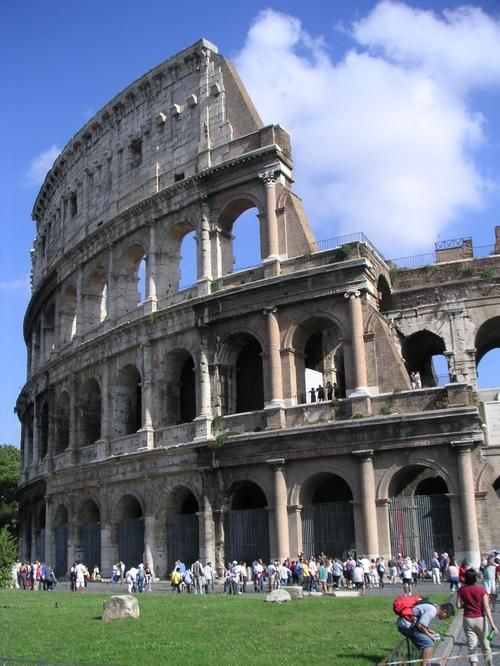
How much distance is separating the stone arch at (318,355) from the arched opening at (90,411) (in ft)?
30.3

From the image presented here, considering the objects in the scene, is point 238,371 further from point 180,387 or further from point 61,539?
point 61,539

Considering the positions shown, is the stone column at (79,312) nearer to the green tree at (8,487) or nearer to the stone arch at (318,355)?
the stone arch at (318,355)

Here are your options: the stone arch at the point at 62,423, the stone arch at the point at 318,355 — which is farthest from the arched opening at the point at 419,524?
the stone arch at the point at 62,423

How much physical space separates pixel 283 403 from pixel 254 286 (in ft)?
12.3

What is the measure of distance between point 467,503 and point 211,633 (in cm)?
1044

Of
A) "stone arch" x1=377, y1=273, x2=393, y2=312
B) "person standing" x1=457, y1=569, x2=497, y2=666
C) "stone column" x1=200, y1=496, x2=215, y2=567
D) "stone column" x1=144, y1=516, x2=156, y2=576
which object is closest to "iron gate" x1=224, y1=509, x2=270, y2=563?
"stone column" x1=200, y1=496, x2=215, y2=567

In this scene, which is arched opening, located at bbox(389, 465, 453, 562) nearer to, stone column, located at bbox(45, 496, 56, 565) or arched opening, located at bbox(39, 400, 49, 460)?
stone column, located at bbox(45, 496, 56, 565)

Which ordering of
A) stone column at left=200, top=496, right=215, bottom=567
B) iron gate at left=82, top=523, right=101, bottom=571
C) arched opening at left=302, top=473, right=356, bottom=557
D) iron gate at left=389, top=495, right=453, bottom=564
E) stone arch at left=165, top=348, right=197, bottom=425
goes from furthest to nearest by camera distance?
1. iron gate at left=82, top=523, right=101, bottom=571
2. stone arch at left=165, top=348, right=197, bottom=425
3. stone column at left=200, top=496, right=215, bottom=567
4. arched opening at left=302, top=473, right=356, bottom=557
5. iron gate at left=389, top=495, right=453, bottom=564

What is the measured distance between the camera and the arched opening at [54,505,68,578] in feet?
101

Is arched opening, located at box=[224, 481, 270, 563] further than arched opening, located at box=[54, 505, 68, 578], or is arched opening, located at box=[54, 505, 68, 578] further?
arched opening, located at box=[54, 505, 68, 578]

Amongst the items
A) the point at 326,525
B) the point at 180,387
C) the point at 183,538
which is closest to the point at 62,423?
the point at 180,387

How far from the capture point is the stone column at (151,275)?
27.9 m

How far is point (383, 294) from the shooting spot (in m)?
26.1

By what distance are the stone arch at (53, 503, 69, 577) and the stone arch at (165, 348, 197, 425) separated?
7.07m
